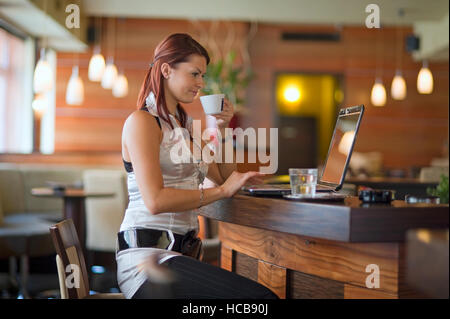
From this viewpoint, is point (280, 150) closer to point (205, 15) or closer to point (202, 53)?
point (205, 15)

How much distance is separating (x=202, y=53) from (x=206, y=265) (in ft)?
2.39

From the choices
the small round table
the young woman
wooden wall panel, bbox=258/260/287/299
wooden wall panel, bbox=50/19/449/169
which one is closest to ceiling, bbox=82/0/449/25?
wooden wall panel, bbox=50/19/449/169

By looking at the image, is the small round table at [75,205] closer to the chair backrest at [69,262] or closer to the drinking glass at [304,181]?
the chair backrest at [69,262]

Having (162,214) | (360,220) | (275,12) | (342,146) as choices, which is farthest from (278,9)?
(360,220)

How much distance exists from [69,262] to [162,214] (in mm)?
313

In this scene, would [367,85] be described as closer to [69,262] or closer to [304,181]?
[304,181]

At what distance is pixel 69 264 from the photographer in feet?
5.52

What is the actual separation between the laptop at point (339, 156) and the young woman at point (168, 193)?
0.15 metres

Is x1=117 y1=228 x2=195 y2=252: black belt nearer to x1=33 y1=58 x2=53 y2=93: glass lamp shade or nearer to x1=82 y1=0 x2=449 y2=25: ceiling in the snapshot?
x1=33 y1=58 x2=53 y2=93: glass lamp shade

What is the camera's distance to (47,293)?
441cm

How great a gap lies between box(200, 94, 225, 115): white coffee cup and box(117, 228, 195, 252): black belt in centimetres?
51

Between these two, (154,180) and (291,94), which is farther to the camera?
(291,94)
